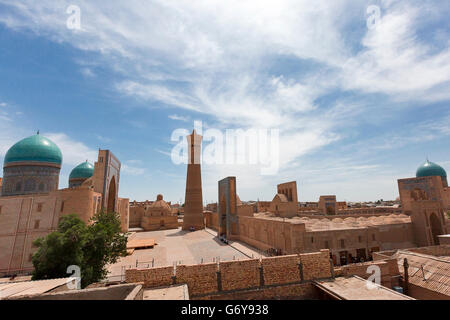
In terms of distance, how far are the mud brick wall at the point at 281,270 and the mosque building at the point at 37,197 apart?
1642 cm

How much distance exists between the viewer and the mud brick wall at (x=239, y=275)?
9336mm

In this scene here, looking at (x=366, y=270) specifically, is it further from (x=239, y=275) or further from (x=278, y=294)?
(x=239, y=275)


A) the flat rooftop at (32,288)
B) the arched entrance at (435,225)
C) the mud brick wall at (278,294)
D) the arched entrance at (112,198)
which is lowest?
the mud brick wall at (278,294)

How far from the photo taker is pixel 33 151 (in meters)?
28.3

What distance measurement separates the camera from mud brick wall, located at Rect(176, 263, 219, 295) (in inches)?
355

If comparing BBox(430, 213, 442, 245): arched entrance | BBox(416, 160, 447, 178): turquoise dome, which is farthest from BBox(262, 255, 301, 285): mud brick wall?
BBox(416, 160, 447, 178): turquoise dome

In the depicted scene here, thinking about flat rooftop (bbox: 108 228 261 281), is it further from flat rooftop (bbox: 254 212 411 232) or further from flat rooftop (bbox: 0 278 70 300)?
flat rooftop (bbox: 0 278 70 300)

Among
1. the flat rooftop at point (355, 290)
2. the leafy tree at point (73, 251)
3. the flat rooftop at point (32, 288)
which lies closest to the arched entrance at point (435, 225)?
the flat rooftop at point (355, 290)

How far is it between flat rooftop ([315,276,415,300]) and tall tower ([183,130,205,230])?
28.1 m

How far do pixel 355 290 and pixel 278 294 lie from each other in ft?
9.80

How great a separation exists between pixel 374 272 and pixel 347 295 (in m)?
4.15

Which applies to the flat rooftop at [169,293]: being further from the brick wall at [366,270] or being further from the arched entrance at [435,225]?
the arched entrance at [435,225]

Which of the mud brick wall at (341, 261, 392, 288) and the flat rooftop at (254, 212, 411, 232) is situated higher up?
the flat rooftop at (254, 212, 411, 232)
